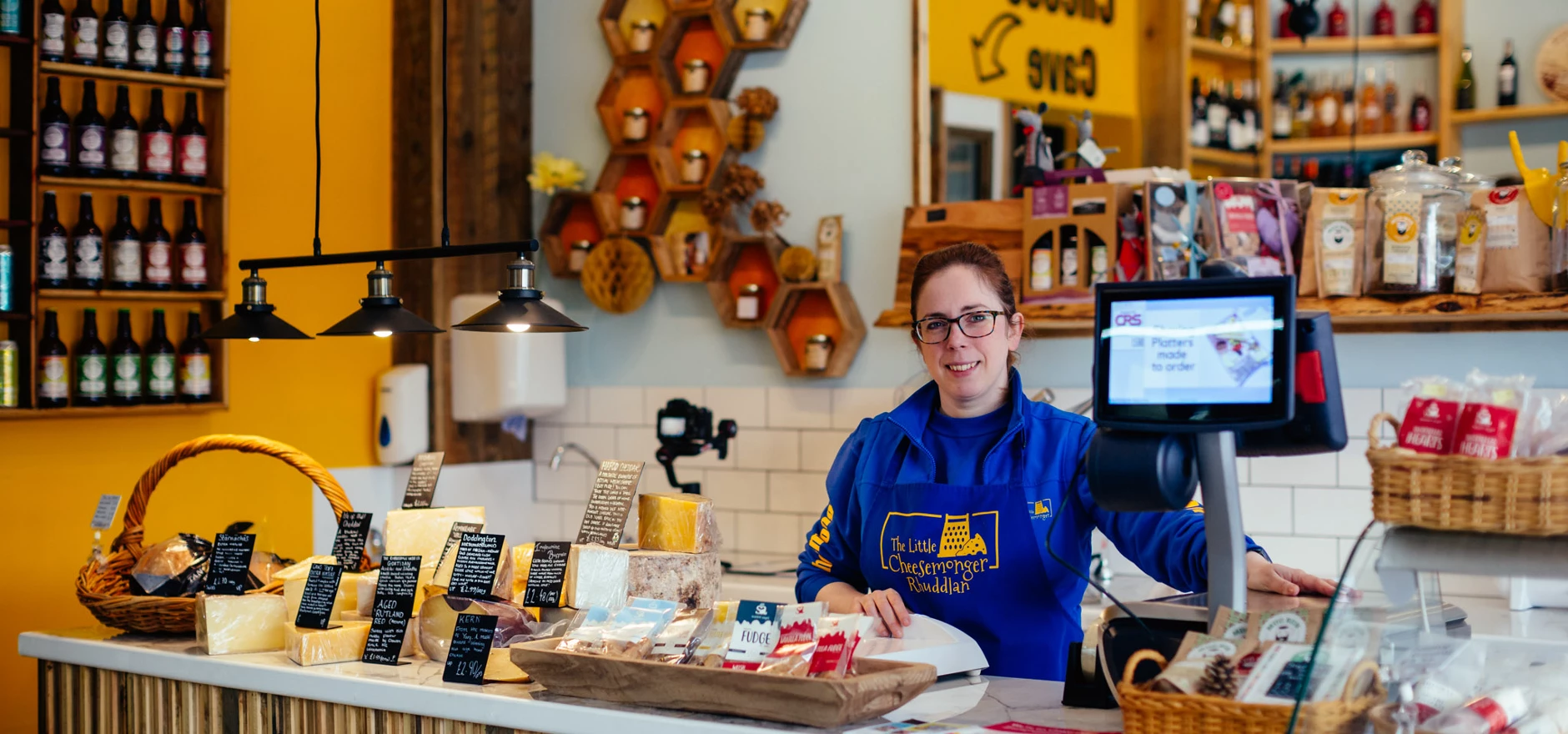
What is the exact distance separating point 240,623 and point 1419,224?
101 inches

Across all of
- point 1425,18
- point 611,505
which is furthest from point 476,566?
point 1425,18

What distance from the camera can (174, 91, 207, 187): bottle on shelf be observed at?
12.5ft

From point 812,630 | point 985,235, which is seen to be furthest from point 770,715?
point 985,235

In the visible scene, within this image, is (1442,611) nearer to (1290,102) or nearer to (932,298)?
(932,298)

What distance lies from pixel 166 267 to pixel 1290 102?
3.24 m

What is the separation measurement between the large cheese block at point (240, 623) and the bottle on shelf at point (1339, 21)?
324cm

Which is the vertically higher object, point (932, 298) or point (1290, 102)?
point (1290, 102)

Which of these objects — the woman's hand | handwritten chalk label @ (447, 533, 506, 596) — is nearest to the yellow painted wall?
handwritten chalk label @ (447, 533, 506, 596)

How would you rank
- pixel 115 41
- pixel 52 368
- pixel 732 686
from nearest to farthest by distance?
pixel 732 686
pixel 52 368
pixel 115 41

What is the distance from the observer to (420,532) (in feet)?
8.33

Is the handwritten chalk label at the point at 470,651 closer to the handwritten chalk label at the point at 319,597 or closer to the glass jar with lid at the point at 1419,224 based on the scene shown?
the handwritten chalk label at the point at 319,597

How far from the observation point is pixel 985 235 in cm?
381

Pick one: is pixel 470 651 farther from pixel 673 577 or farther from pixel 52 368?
pixel 52 368

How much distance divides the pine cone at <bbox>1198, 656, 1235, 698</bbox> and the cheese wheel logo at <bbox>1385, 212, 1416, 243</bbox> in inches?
76.0
